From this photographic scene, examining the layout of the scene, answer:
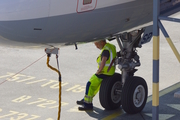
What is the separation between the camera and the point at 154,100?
24.8 feet

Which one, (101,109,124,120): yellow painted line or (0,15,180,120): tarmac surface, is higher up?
(0,15,180,120): tarmac surface

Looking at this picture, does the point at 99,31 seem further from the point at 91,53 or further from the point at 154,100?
the point at 91,53

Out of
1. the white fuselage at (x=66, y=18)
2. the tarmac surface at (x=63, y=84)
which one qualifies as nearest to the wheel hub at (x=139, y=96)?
the tarmac surface at (x=63, y=84)

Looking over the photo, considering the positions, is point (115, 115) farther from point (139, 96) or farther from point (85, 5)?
point (85, 5)

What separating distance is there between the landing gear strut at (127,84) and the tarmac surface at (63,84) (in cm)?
19

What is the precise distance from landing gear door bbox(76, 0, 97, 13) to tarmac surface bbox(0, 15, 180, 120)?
0.90 meters

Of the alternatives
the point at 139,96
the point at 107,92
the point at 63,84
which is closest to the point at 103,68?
the point at 107,92

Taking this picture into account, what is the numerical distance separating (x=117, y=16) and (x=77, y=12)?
817 millimetres

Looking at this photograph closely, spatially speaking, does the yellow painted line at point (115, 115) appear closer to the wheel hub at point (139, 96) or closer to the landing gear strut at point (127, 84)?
the landing gear strut at point (127, 84)

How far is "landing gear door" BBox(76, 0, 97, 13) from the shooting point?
24.7 ft

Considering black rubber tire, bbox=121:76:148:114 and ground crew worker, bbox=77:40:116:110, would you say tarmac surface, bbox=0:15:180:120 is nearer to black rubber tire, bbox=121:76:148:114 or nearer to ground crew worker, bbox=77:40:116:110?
black rubber tire, bbox=121:76:148:114

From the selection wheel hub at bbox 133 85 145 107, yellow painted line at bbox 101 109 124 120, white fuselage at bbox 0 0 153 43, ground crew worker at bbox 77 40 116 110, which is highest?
white fuselage at bbox 0 0 153 43

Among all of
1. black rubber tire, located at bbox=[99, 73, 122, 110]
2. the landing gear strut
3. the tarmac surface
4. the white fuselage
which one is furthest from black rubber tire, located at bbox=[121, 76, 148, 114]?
the white fuselage

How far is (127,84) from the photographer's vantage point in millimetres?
9406
